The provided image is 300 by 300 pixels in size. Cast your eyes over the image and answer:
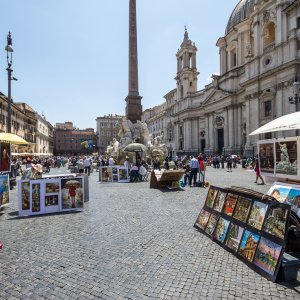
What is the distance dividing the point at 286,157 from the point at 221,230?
332 cm

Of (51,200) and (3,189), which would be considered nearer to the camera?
(51,200)

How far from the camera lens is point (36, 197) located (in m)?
8.52

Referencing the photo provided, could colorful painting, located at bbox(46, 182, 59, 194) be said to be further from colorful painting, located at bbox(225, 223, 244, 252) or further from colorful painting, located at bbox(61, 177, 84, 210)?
colorful painting, located at bbox(225, 223, 244, 252)

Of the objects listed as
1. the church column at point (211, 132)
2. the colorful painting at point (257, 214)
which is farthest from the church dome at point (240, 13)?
the colorful painting at point (257, 214)

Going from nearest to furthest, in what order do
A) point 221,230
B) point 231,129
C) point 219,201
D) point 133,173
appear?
point 221,230, point 219,201, point 133,173, point 231,129

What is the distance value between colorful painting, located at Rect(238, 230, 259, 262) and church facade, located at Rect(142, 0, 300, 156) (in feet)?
47.1

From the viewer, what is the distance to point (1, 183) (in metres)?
8.84

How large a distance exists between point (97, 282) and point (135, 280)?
1.76ft

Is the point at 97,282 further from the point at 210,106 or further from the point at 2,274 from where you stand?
the point at 210,106

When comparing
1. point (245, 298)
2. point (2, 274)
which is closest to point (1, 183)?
point (2, 274)

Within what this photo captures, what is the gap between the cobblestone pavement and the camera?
3.71 meters

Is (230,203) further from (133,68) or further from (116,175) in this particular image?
(133,68)

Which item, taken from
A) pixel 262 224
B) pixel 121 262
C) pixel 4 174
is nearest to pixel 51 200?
pixel 4 174

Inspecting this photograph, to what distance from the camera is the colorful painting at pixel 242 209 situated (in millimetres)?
4781
